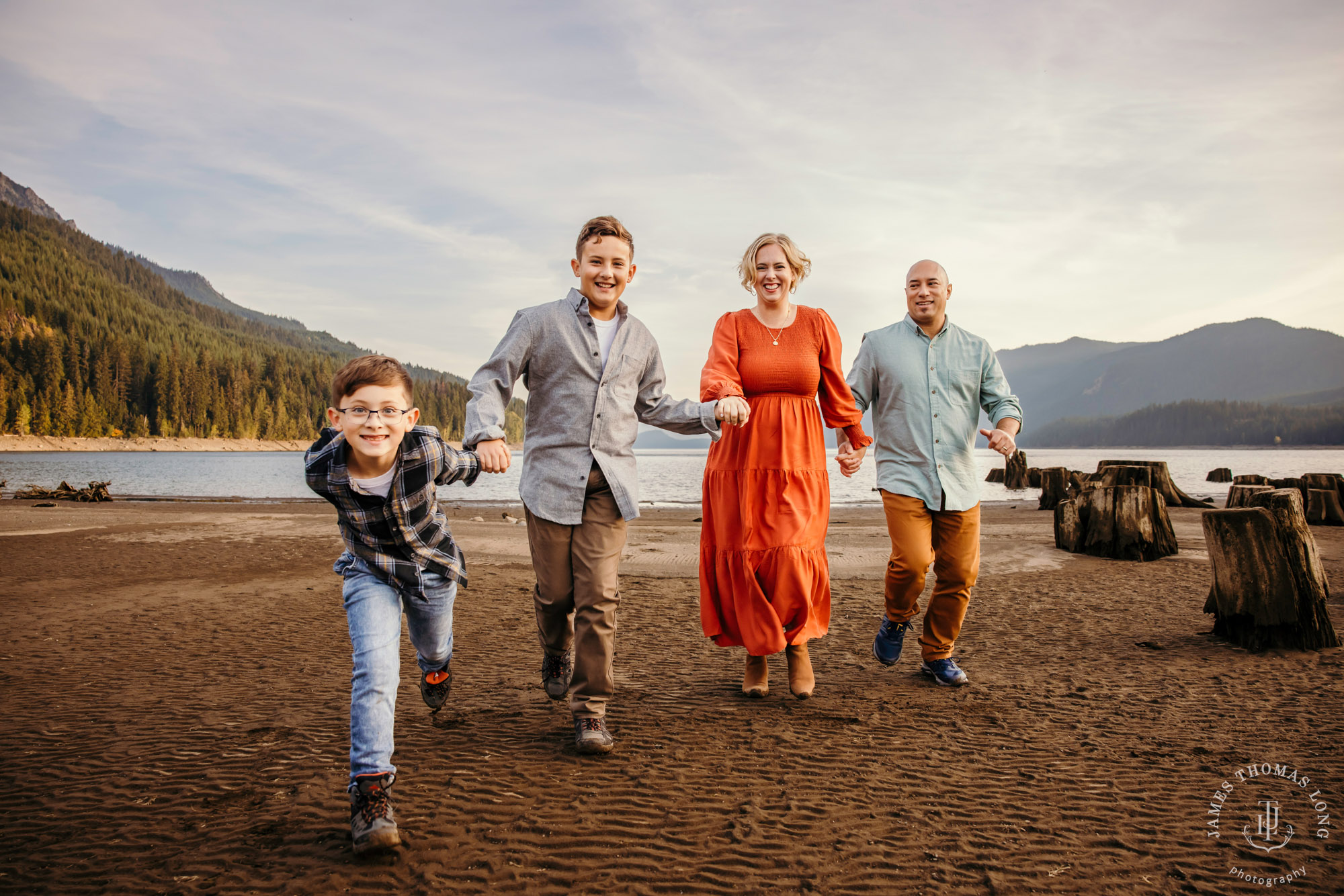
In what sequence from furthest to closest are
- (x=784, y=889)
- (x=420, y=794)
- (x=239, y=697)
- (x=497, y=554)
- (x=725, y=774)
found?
1. (x=497, y=554)
2. (x=239, y=697)
3. (x=725, y=774)
4. (x=420, y=794)
5. (x=784, y=889)

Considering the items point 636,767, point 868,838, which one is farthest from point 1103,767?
point 636,767

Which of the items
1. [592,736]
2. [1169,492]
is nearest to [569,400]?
[592,736]

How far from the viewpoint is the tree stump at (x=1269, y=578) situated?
4.64 m

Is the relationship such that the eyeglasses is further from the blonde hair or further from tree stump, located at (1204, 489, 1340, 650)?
tree stump, located at (1204, 489, 1340, 650)

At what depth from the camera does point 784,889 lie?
6.76 feet

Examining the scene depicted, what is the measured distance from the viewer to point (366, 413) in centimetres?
267

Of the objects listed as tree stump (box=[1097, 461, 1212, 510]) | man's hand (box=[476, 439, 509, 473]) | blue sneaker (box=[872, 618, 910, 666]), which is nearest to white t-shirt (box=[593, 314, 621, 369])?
man's hand (box=[476, 439, 509, 473])

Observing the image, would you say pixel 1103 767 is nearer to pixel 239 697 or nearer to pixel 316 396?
pixel 239 697

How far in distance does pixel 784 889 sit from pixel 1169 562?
8.71 m

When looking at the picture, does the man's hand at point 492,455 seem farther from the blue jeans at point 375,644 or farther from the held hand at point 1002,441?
the held hand at point 1002,441

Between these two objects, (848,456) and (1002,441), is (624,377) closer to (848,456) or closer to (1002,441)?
(848,456)

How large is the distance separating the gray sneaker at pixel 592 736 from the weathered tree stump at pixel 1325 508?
52.4 feet

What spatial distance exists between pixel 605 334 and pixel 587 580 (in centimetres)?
126

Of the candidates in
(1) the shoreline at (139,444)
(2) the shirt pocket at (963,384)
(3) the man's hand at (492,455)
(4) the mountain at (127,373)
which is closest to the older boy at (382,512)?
(3) the man's hand at (492,455)
